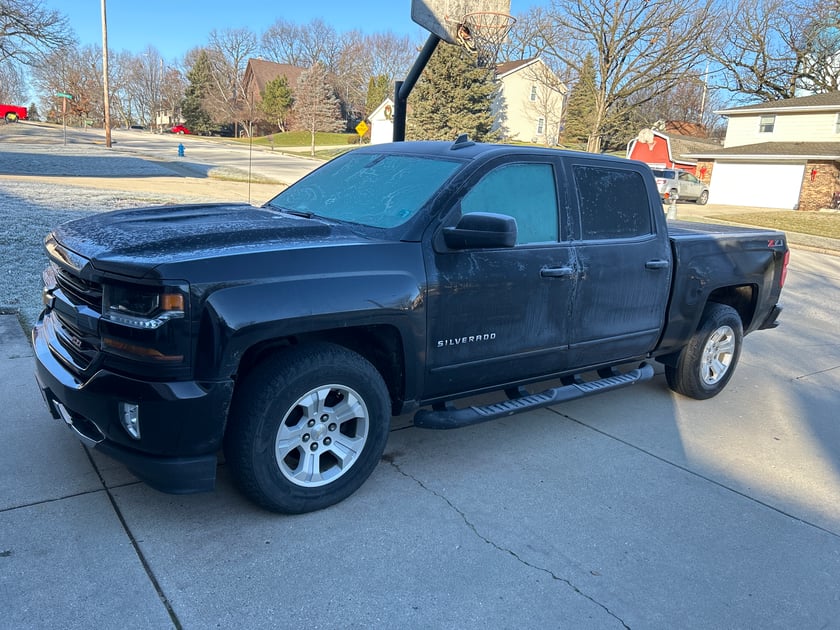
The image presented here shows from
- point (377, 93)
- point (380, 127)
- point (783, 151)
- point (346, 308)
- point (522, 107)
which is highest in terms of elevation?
point (377, 93)

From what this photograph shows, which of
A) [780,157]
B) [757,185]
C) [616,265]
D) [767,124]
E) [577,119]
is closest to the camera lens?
[616,265]

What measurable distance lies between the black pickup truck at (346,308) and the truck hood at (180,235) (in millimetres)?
16

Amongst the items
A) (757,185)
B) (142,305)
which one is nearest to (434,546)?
(142,305)

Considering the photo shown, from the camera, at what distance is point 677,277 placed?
5.04 meters

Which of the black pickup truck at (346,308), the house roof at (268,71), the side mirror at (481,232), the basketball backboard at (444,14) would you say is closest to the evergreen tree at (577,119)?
the house roof at (268,71)

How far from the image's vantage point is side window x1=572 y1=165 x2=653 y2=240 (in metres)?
4.46

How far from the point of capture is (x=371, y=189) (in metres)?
4.16

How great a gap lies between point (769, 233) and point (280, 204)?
4.26 meters

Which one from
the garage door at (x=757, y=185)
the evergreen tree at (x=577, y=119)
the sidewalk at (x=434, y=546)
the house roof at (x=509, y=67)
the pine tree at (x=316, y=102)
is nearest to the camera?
the sidewalk at (x=434, y=546)

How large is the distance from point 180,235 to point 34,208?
413 inches

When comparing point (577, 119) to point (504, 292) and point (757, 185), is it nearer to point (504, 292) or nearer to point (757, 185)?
point (757, 185)

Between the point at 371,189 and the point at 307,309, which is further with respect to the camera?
the point at 371,189

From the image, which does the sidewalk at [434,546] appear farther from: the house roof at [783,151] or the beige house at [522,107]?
the beige house at [522,107]

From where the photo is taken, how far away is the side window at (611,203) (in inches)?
176
